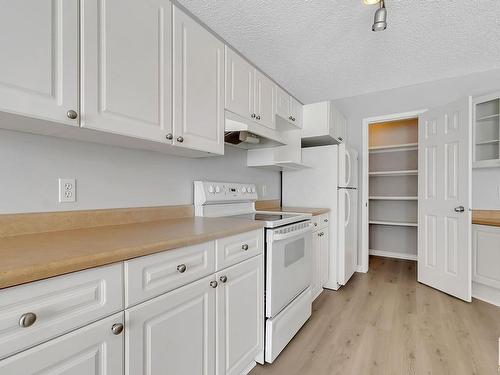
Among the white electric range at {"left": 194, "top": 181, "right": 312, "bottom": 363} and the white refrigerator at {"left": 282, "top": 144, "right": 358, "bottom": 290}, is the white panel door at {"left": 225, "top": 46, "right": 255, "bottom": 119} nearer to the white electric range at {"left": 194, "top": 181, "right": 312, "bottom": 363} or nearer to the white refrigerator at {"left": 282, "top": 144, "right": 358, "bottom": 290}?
the white electric range at {"left": 194, "top": 181, "right": 312, "bottom": 363}

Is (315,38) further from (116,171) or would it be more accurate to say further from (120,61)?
(116,171)

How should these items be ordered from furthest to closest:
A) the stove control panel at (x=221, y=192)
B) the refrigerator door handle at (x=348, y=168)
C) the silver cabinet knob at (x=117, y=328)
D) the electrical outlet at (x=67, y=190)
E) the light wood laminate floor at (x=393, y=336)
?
the refrigerator door handle at (x=348, y=168)
the stove control panel at (x=221, y=192)
the light wood laminate floor at (x=393, y=336)
the electrical outlet at (x=67, y=190)
the silver cabinet knob at (x=117, y=328)

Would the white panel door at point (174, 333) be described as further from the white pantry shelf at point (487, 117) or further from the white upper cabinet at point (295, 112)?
the white pantry shelf at point (487, 117)

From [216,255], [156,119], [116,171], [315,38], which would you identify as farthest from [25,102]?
[315,38]

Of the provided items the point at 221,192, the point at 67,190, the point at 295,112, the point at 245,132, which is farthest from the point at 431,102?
the point at 67,190

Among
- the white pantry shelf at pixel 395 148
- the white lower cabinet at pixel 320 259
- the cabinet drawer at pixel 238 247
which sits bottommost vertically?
the white lower cabinet at pixel 320 259

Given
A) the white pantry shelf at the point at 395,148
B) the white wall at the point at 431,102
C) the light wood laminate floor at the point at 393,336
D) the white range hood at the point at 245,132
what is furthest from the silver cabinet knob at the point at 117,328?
the white pantry shelf at the point at 395,148

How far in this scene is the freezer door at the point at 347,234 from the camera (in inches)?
114

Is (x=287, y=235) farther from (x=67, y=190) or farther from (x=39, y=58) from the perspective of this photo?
(x=39, y=58)

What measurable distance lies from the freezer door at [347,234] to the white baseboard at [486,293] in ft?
3.94

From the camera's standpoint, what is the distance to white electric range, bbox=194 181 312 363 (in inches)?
64.2

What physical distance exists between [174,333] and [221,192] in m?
1.23

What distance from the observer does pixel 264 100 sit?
2227 mm

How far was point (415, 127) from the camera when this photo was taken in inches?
163
